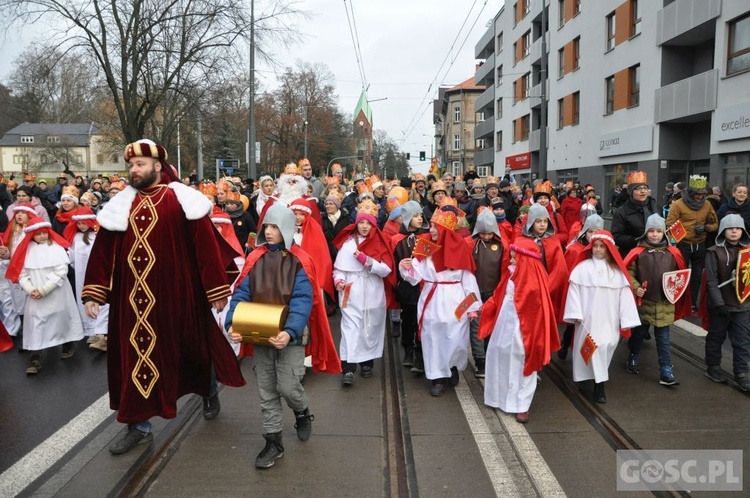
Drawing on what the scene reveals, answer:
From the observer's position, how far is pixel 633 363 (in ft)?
21.7

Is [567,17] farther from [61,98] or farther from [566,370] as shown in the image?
[61,98]

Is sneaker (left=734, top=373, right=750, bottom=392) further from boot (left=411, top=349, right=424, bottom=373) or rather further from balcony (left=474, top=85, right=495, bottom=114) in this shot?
balcony (left=474, top=85, right=495, bottom=114)

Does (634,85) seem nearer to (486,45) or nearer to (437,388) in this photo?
(437,388)

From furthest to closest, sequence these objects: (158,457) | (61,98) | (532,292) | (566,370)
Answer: (61,98), (566,370), (532,292), (158,457)

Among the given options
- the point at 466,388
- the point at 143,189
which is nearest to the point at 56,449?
the point at 143,189

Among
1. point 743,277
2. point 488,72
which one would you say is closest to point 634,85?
point 743,277

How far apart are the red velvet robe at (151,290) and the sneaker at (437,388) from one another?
2.37 m

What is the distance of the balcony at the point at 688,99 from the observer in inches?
716

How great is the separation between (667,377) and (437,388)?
2.26 metres

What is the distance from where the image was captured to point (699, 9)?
61.0 ft

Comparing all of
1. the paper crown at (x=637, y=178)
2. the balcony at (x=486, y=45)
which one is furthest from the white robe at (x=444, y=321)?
the balcony at (x=486, y=45)

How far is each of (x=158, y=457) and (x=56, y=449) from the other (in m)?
0.86

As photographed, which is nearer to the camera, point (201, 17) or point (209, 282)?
point (209, 282)

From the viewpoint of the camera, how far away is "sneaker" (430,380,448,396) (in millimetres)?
5914
